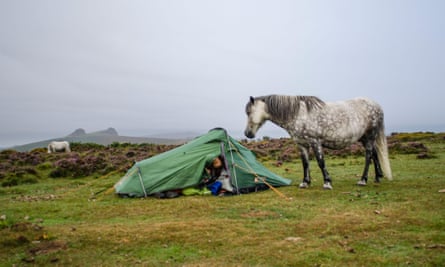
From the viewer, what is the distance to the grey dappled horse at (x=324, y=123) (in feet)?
33.3

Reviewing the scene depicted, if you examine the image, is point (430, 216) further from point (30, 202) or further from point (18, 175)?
point (18, 175)

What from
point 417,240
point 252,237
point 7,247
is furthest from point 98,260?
point 417,240

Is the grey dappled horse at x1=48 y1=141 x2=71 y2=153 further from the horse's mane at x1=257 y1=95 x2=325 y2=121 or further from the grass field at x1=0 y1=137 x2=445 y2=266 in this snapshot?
the horse's mane at x1=257 y1=95 x2=325 y2=121

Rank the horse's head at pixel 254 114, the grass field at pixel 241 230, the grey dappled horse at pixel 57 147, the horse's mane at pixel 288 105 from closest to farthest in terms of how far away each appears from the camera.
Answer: the grass field at pixel 241 230
the horse's mane at pixel 288 105
the horse's head at pixel 254 114
the grey dappled horse at pixel 57 147

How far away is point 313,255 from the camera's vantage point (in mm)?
4895

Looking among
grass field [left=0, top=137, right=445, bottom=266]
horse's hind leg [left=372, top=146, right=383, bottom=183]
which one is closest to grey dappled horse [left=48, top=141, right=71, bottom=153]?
grass field [left=0, top=137, right=445, bottom=266]

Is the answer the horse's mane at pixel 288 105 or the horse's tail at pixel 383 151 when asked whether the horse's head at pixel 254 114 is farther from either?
the horse's tail at pixel 383 151

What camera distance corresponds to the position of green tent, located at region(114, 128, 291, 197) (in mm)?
10641

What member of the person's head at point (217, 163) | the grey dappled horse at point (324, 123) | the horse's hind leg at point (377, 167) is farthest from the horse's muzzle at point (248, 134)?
the horse's hind leg at point (377, 167)

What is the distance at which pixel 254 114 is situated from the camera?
35.3 ft

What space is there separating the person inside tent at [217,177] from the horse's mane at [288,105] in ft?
7.81

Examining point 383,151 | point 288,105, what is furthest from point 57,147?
point 383,151

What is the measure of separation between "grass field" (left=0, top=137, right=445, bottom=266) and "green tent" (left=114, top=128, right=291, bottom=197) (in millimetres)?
731

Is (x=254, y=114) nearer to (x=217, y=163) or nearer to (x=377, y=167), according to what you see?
(x=217, y=163)
